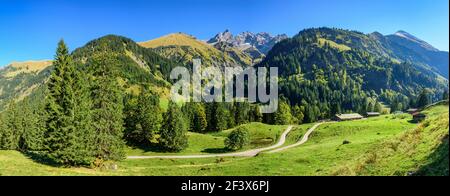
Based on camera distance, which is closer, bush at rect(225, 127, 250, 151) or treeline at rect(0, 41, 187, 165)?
treeline at rect(0, 41, 187, 165)

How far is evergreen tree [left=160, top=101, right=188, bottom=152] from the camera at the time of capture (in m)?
103

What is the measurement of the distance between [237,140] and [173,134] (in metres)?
18.4

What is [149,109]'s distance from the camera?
118 meters

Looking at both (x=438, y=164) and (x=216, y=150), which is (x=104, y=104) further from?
(x=216, y=150)

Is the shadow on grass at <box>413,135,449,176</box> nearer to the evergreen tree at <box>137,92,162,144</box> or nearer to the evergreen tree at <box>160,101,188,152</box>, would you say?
the evergreen tree at <box>160,101,188,152</box>

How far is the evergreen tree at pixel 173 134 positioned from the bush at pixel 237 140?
1298 cm

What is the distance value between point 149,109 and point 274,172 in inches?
3154

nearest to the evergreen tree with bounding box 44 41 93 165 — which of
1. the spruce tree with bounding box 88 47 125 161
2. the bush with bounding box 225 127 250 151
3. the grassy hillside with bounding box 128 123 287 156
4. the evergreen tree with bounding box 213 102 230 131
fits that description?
the spruce tree with bounding box 88 47 125 161

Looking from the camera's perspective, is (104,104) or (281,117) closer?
(104,104)

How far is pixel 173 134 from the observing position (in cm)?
10356

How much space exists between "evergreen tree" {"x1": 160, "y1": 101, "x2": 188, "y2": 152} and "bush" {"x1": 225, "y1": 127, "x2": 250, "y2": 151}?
511 inches

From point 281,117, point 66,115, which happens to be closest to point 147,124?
point 66,115

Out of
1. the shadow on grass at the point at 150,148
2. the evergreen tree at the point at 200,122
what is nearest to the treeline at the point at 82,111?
the shadow on grass at the point at 150,148
